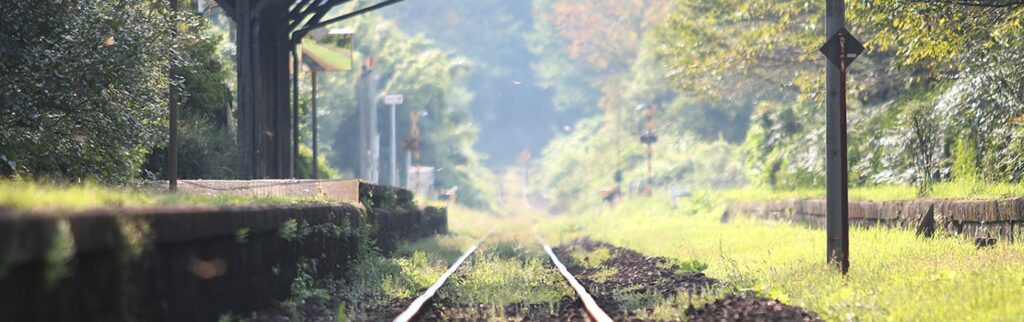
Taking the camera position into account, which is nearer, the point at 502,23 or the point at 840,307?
the point at 840,307

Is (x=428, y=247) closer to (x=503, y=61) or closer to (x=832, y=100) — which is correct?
(x=832, y=100)

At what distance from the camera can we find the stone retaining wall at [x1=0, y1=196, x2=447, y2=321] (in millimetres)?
5254

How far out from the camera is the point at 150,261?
6.80 metres

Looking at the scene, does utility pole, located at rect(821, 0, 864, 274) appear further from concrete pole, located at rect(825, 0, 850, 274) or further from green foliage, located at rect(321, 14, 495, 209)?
green foliage, located at rect(321, 14, 495, 209)

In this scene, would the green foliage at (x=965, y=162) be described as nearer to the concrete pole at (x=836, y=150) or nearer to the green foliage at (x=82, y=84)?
the concrete pole at (x=836, y=150)

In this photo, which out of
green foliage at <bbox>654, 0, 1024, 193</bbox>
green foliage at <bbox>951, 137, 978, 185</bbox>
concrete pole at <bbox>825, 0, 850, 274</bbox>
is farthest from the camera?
green foliage at <bbox>951, 137, 978, 185</bbox>

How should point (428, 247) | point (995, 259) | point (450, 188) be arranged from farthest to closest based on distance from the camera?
1. point (450, 188)
2. point (428, 247)
3. point (995, 259)

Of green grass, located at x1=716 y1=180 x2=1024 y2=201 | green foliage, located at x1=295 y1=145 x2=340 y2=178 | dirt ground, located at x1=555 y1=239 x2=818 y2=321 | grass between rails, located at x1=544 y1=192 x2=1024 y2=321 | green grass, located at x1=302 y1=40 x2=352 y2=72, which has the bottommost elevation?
dirt ground, located at x1=555 y1=239 x2=818 y2=321

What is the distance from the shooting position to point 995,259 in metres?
11.9

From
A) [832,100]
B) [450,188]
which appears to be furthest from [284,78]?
[450,188]

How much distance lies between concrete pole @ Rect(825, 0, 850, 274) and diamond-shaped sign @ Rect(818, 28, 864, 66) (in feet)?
0.16

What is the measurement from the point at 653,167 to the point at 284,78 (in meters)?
42.4

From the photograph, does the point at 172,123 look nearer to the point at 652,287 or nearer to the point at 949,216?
the point at 652,287

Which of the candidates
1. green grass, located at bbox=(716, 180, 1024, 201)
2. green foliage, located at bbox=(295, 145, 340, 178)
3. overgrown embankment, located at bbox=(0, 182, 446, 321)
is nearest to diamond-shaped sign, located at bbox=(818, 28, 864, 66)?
green grass, located at bbox=(716, 180, 1024, 201)
